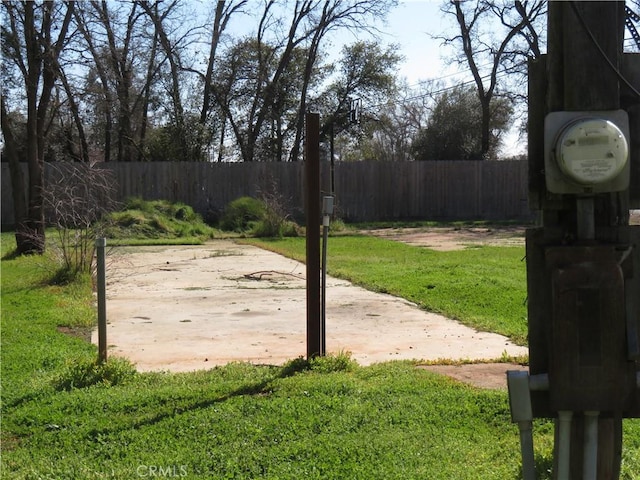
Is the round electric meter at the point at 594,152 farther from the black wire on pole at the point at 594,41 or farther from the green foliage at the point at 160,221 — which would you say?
the green foliage at the point at 160,221

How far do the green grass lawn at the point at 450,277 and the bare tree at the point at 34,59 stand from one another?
17.3 feet

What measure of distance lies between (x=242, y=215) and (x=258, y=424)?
63.2 feet

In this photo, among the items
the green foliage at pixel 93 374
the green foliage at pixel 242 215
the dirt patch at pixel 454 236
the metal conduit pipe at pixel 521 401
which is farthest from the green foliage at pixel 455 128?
the metal conduit pipe at pixel 521 401

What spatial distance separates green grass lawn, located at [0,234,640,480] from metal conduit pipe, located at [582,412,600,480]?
1.64 m

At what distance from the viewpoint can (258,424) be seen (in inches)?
176

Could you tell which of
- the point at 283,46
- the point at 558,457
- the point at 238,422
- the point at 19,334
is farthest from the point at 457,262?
the point at 283,46

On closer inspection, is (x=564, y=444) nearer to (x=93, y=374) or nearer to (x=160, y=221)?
(x=93, y=374)

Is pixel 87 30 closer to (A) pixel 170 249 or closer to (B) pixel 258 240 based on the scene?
(A) pixel 170 249

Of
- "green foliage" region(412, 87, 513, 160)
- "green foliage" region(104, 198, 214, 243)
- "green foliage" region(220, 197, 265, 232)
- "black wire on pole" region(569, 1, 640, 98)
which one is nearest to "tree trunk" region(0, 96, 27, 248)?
"green foliage" region(104, 198, 214, 243)

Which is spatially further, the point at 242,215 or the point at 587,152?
the point at 242,215

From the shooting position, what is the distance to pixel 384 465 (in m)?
3.86

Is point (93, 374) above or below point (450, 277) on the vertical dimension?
below

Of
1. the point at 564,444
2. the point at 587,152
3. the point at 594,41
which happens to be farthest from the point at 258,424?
the point at 594,41

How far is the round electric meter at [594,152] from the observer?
2033mm
